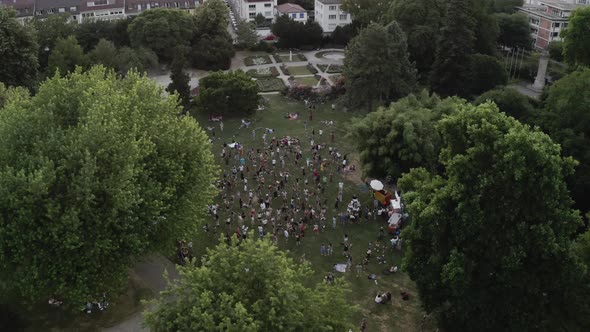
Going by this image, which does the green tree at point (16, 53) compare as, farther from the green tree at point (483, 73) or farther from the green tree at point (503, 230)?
the green tree at point (483, 73)

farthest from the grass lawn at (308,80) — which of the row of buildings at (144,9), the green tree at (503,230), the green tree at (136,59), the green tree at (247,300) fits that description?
the green tree at (247,300)

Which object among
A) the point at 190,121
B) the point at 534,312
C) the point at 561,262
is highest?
the point at 190,121

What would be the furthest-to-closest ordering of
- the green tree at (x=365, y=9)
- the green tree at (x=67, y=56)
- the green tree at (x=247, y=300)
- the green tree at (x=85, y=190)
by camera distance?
the green tree at (x=365, y=9), the green tree at (x=67, y=56), the green tree at (x=85, y=190), the green tree at (x=247, y=300)

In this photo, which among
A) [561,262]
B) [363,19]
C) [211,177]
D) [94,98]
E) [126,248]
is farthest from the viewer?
[363,19]

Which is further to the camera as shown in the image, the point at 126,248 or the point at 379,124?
the point at 379,124

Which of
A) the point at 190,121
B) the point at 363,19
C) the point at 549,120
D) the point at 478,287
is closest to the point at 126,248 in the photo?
the point at 190,121

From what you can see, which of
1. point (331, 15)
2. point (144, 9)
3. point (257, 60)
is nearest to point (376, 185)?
point (257, 60)

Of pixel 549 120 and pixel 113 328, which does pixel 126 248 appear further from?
pixel 549 120

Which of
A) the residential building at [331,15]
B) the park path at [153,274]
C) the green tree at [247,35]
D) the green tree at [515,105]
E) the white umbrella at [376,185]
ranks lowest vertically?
the park path at [153,274]

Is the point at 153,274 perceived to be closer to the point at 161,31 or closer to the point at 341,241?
the point at 341,241
